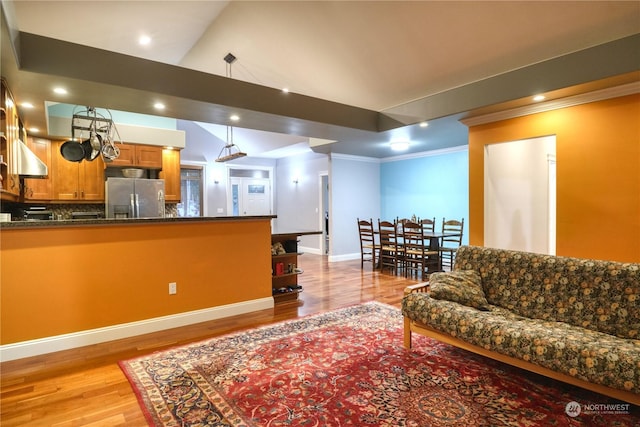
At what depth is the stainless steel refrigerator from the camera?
5.97 m

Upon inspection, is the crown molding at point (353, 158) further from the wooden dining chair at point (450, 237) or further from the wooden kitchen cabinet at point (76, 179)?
the wooden kitchen cabinet at point (76, 179)

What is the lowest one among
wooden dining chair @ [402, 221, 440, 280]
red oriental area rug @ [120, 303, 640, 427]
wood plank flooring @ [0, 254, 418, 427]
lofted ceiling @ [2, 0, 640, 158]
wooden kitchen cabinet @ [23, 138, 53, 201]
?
wood plank flooring @ [0, 254, 418, 427]

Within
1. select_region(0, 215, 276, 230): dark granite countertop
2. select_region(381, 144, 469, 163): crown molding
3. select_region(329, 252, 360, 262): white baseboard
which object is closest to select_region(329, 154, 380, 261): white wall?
select_region(329, 252, 360, 262): white baseboard

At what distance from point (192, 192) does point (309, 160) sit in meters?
3.30

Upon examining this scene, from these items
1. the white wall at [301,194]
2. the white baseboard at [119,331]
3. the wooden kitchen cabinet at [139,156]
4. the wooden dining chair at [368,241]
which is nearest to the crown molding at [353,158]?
the white wall at [301,194]

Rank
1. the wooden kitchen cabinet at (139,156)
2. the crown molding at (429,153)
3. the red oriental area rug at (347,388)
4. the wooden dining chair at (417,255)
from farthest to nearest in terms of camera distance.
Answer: the crown molding at (429,153), the wooden kitchen cabinet at (139,156), the wooden dining chair at (417,255), the red oriental area rug at (347,388)

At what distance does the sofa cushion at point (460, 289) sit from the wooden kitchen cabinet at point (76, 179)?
5967 mm

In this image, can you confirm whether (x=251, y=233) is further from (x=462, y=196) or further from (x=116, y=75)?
(x=462, y=196)

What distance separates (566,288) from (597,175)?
1803 mm

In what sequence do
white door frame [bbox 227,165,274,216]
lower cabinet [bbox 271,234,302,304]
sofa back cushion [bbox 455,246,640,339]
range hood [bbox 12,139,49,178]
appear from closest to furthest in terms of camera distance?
1. sofa back cushion [bbox 455,246,640,339]
2. range hood [bbox 12,139,49,178]
3. lower cabinet [bbox 271,234,302,304]
4. white door frame [bbox 227,165,274,216]

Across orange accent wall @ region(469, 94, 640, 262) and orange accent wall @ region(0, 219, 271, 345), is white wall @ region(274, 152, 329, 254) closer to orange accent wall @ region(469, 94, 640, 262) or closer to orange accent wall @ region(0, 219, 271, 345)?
orange accent wall @ region(0, 219, 271, 345)

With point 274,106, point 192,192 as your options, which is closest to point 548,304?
point 274,106

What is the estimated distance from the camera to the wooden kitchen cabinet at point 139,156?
619 cm

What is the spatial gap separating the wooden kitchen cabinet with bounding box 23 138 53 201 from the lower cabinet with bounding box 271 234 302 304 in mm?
4086
